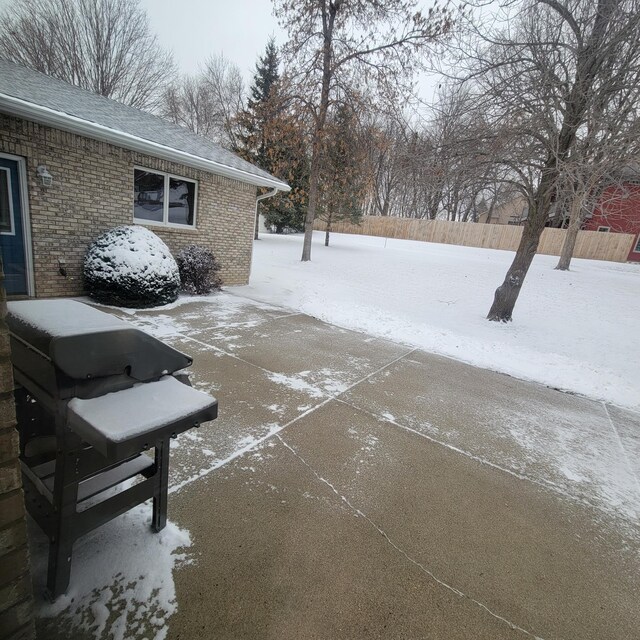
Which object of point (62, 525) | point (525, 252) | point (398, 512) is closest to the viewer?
point (62, 525)

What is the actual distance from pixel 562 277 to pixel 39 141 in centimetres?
1659

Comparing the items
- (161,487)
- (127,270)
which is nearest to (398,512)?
(161,487)

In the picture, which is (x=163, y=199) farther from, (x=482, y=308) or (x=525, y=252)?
(x=482, y=308)

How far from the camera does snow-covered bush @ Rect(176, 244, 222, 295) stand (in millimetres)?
7695

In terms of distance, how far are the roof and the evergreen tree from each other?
446 centimetres

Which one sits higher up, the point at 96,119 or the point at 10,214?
the point at 96,119

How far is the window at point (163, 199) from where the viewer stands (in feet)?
23.7

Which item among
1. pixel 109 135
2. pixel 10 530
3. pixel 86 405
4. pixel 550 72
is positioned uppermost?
Answer: pixel 550 72

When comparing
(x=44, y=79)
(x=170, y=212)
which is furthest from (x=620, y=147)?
(x=44, y=79)

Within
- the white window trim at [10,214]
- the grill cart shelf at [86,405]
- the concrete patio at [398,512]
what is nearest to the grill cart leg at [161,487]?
the grill cart shelf at [86,405]

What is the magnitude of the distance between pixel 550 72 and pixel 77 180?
326 inches

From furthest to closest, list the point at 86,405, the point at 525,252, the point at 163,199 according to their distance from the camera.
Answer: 1. the point at 163,199
2. the point at 525,252
3. the point at 86,405

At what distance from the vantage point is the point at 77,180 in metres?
6.13

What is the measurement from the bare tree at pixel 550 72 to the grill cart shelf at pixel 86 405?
19.7 ft
